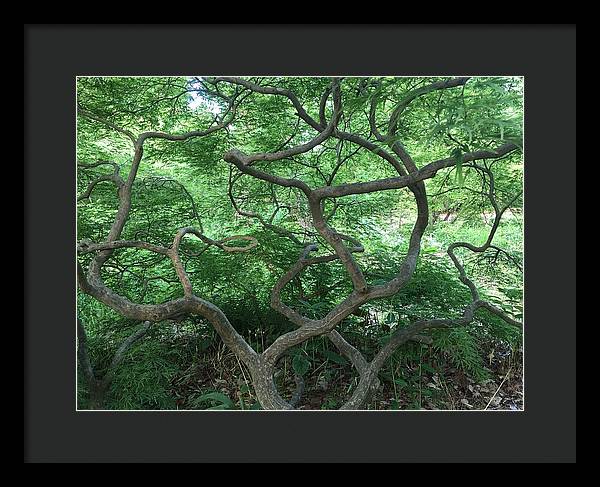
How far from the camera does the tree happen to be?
2668mm

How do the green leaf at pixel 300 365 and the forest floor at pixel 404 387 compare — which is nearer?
the green leaf at pixel 300 365

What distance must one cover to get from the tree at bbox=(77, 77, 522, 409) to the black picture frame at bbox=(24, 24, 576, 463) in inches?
13.2

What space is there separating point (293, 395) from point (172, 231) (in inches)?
46.0

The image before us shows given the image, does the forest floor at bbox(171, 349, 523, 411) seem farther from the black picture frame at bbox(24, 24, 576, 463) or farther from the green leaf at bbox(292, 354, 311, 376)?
the black picture frame at bbox(24, 24, 576, 463)

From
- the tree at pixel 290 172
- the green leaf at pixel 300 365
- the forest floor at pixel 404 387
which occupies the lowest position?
the forest floor at pixel 404 387

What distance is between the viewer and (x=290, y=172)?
3514 mm
